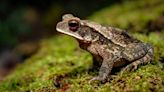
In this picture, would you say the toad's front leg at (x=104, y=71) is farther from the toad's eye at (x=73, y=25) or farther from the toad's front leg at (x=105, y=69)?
the toad's eye at (x=73, y=25)

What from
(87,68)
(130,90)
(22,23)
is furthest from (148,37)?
(22,23)

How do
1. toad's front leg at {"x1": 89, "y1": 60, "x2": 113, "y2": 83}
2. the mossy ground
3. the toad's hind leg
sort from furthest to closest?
the toad's hind leg < toad's front leg at {"x1": 89, "y1": 60, "x2": 113, "y2": 83} < the mossy ground

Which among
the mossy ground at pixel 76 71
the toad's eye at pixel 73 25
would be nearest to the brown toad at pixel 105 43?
the toad's eye at pixel 73 25

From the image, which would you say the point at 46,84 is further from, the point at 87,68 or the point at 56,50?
the point at 56,50

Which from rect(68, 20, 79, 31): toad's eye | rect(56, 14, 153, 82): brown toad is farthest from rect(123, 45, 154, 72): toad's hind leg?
rect(68, 20, 79, 31): toad's eye

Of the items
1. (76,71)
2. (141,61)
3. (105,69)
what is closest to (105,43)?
(105,69)

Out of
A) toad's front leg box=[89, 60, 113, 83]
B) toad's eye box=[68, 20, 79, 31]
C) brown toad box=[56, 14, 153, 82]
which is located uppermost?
toad's eye box=[68, 20, 79, 31]

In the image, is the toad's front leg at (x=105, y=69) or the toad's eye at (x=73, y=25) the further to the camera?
the toad's eye at (x=73, y=25)

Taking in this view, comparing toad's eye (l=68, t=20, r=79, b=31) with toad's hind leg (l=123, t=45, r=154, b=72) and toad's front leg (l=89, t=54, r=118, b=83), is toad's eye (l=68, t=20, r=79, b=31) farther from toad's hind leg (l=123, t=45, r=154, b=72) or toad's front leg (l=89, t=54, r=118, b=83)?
toad's hind leg (l=123, t=45, r=154, b=72)
